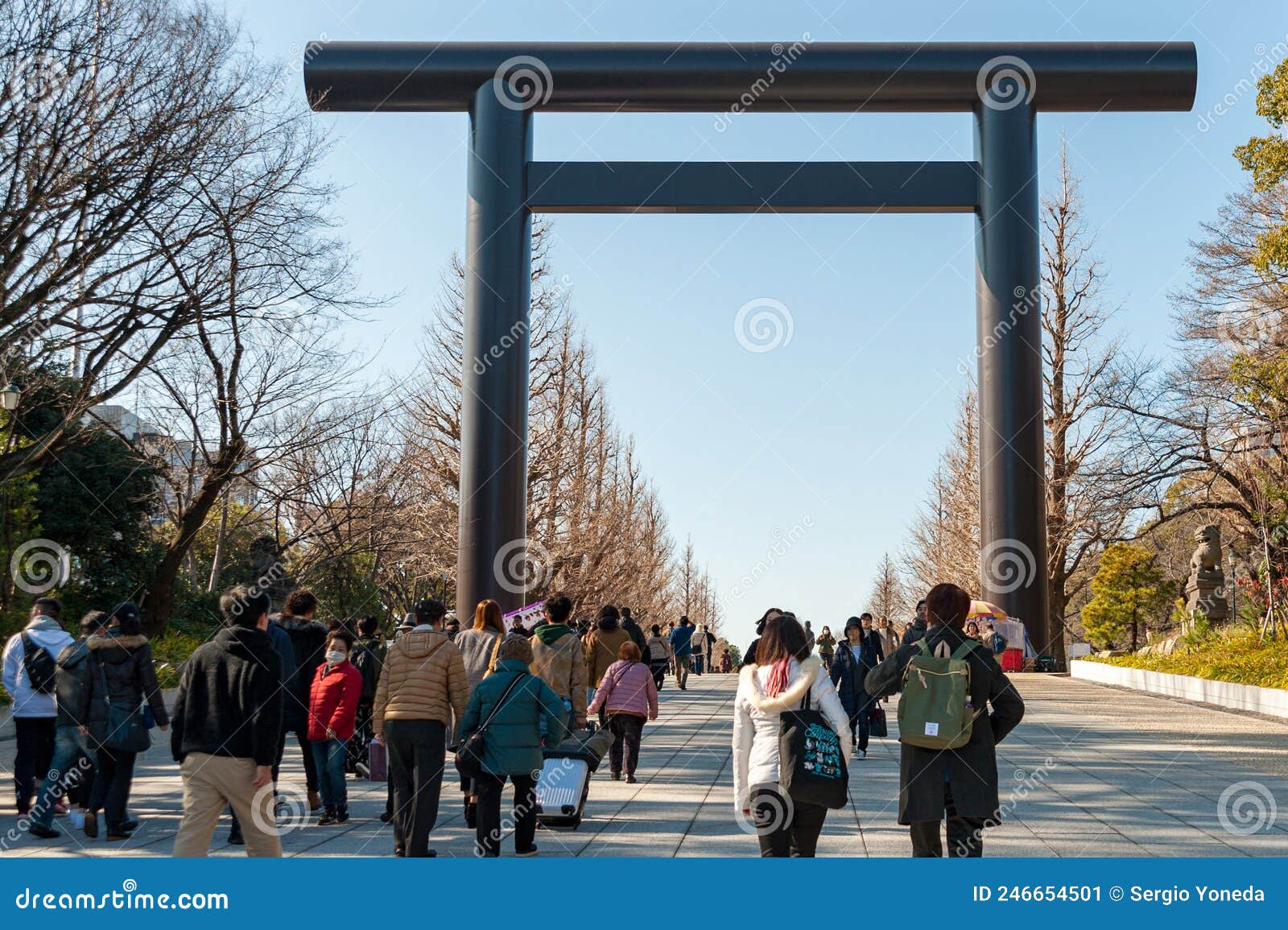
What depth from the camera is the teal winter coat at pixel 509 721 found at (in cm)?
727

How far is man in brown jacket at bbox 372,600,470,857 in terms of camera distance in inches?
279

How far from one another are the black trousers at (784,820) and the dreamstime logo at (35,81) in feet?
36.3

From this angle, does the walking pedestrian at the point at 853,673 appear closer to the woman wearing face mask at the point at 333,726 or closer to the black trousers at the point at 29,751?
the woman wearing face mask at the point at 333,726

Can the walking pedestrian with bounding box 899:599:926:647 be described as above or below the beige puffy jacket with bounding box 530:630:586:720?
above

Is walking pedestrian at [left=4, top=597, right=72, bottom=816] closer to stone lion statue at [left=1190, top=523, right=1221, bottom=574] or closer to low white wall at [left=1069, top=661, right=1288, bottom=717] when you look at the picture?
low white wall at [left=1069, top=661, right=1288, bottom=717]

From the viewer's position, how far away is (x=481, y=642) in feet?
30.6

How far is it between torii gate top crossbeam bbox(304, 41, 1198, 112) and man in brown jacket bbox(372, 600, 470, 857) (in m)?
15.9

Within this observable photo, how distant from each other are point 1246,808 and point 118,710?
26.0 feet

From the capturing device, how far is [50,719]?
8.84 metres

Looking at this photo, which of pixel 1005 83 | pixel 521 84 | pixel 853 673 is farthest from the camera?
pixel 1005 83

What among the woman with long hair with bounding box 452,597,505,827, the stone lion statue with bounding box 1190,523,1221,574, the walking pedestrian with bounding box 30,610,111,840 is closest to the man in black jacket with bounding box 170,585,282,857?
the walking pedestrian with bounding box 30,610,111,840

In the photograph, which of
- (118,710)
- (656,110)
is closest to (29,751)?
(118,710)

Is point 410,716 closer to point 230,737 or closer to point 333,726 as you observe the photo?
point 230,737
